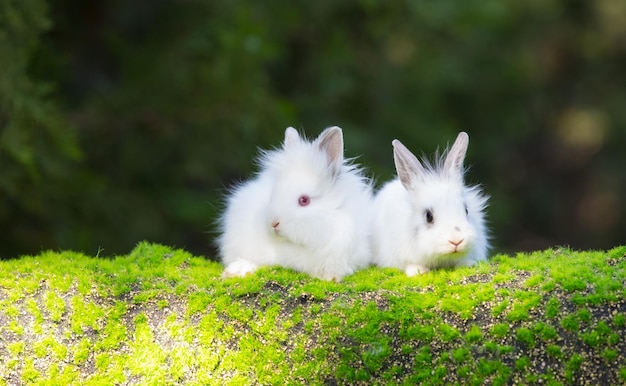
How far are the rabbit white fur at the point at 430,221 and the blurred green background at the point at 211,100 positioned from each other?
4.16ft

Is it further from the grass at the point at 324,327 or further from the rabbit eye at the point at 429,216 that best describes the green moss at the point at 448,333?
the rabbit eye at the point at 429,216

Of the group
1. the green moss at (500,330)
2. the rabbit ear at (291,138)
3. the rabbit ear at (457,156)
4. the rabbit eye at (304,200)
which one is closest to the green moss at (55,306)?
the rabbit eye at (304,200)

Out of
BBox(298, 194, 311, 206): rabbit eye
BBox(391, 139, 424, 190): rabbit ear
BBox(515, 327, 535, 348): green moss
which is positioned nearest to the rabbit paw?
BBox(298, 194, 311, 206): rabbit eye

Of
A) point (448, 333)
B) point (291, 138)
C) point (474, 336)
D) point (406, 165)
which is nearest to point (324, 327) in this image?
point (448, 333)

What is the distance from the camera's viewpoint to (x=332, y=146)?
20.0 ft

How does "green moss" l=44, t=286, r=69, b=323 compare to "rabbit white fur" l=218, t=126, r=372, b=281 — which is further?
"rabbit white fur" l=218, t=126, r=372, b=281

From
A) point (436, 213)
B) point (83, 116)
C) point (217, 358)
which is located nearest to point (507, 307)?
point (436, 213)

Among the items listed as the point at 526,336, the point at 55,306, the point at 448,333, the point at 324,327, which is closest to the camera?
the point at 526,336

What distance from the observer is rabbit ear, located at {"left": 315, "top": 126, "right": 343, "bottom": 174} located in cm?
605

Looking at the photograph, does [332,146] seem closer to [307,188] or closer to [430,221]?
[307,188]

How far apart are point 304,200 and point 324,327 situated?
1061mm

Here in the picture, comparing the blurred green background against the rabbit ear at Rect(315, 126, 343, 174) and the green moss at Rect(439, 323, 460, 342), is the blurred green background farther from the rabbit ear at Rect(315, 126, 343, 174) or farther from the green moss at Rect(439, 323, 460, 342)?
the green moss at Rect(439, 323, 460, 342)

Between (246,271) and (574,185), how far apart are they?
1307 cm

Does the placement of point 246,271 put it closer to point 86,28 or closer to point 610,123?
point 86,28
